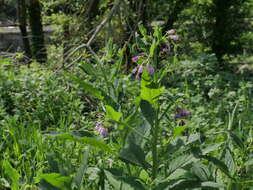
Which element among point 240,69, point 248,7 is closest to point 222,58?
point 240,69

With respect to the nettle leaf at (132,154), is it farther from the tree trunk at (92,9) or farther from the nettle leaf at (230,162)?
the tree trunk at (92,9)

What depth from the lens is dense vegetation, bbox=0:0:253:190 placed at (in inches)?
44.7

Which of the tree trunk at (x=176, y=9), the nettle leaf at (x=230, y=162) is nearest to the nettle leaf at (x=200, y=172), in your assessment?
the nettle leaf at (x=230, y=162)

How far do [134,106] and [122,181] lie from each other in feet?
1.45

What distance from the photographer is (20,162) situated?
2164 millimetres

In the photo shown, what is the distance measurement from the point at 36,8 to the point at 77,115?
620cm

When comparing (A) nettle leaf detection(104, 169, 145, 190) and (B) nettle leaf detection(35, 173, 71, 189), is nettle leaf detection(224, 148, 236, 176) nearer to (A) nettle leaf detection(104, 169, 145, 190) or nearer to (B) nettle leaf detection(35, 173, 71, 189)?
(A) nettle leaf detection(104, 169, 145, 190)

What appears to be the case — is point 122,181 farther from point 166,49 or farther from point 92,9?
point 92,9

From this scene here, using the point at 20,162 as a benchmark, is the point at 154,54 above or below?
above

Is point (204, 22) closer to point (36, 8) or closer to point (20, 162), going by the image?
point (36, 8)

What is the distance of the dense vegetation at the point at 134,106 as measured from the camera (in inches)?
44.7

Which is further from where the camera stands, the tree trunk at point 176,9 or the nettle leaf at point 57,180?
the tree trunk at point 176,9

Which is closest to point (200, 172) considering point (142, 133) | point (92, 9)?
point (142, 133)

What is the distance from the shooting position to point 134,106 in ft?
4.90
